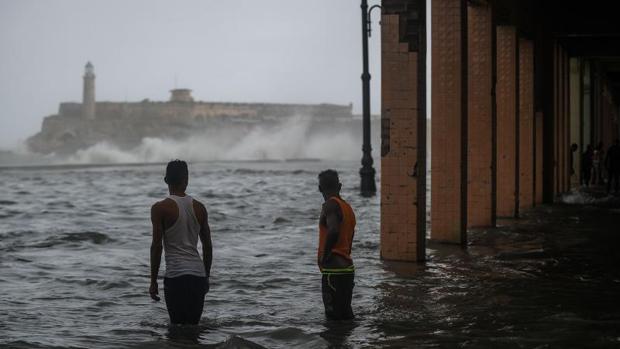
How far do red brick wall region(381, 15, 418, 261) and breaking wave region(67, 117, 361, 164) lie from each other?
98.2 m

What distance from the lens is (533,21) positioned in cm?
2481

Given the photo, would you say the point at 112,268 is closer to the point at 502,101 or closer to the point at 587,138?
the point at 502,101

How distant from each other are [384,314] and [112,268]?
5.73 m

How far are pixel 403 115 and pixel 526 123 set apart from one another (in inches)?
447

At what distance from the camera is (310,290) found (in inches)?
459

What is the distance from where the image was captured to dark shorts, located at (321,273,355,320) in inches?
339

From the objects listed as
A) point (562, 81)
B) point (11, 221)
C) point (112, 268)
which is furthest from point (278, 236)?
point (562, 81)

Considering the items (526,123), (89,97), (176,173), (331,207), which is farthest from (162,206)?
(89,97)

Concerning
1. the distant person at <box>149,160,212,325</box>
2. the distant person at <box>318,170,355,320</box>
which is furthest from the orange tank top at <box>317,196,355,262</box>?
the distant person at <box>149,160,212,325</box>

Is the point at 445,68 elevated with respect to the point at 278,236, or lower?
elevated

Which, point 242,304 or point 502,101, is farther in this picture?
point 502,101

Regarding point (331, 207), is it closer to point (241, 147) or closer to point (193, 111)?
point (241, 147)

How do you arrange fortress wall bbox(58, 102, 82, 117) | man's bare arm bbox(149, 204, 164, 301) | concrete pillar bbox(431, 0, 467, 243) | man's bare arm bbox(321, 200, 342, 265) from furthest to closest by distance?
fortress wall bbox(58, 102, 82, 117)
concrete pillar bbox(431, 0, 467, 243)
man's bare arm bbox(321, 200, 342, 265)
man's bare arm bbox(149, 204, 164, 301)

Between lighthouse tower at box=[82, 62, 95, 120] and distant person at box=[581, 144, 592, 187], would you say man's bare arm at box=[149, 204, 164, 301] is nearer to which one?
distant person at box=[581, 144, 592, 187]
